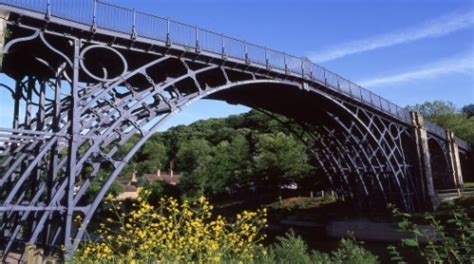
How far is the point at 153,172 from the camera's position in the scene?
84.2 metres

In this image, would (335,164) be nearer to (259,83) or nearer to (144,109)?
(259,83)

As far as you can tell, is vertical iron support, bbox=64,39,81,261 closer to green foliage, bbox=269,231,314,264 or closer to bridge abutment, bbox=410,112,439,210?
green foliage, bbox=269,231,314,264

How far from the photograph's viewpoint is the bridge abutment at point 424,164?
31028mm

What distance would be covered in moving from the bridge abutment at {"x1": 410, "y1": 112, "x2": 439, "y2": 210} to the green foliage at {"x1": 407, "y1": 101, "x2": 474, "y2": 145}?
22.1m

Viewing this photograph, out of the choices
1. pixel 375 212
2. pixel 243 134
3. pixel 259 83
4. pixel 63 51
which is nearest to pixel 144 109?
pixel 63 51

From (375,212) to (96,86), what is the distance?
23020 mm

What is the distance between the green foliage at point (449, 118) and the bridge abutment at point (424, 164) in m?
22.1

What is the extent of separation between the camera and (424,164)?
31656 millimetres

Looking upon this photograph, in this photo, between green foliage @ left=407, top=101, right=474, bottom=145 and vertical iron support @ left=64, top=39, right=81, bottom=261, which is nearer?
vertical iron support @ left=64, top=39, right=81, bottom=261

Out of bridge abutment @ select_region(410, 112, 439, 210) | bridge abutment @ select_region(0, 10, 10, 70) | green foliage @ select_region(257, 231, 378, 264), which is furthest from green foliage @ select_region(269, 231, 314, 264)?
bridge abutment @ select_region(410, 112, 439, 210)

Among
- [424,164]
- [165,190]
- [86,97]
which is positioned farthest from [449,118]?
[86,97]

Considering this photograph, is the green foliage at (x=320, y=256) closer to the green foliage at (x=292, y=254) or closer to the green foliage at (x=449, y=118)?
the green foliage at (x=292, y=254)

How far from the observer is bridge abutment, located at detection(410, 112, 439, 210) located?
31028mm

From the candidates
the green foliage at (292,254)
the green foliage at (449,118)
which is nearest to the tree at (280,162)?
the green foliage at (449,118)
